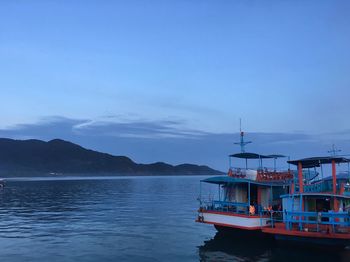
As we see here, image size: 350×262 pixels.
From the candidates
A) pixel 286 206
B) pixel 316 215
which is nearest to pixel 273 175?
pixel 286 206

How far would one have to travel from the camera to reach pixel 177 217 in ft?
142

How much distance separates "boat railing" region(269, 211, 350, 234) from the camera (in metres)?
23.8

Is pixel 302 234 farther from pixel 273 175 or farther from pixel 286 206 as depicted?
pixel 273 175

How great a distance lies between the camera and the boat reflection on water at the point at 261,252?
24.2m

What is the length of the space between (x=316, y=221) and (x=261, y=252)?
409 centimetres

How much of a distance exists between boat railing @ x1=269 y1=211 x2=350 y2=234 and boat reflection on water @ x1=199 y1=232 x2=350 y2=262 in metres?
1.30

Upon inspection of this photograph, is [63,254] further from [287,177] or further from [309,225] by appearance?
[287,177]

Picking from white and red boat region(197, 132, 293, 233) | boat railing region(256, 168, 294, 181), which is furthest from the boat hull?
boat railing region(256, 168, 294, 181)

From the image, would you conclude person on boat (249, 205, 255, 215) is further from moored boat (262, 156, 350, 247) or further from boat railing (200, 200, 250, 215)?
moored boat (262, 156, 350, 247)

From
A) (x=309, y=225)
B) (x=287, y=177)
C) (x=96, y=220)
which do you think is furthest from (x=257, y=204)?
(x=96, y=220)

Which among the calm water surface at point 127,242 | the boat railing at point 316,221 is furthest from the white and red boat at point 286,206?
the calm water surface at point 127,242

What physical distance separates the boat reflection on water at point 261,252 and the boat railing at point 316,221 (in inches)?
51.2

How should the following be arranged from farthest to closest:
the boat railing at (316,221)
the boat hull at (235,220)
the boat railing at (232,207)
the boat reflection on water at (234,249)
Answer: the boat railing at (232,207), the boat hull at (235,220), the boat reflection on water at (234,249), the boat railing at (316,221)

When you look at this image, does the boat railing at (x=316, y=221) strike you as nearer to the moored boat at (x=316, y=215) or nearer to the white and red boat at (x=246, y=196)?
the moored boat at (x=316, y=215)
